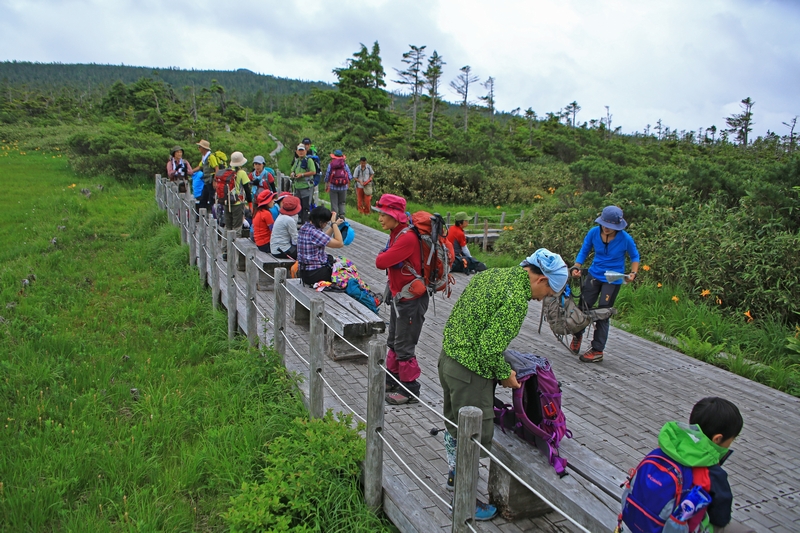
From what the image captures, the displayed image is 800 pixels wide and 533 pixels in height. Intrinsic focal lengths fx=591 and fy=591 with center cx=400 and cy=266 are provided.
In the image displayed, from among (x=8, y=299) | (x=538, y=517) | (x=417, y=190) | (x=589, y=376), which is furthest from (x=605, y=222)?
(x=417, y=190)

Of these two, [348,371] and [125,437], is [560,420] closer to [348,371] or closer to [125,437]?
[348,371]

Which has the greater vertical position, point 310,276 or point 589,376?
point 310,276

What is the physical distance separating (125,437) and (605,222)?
17.0ft

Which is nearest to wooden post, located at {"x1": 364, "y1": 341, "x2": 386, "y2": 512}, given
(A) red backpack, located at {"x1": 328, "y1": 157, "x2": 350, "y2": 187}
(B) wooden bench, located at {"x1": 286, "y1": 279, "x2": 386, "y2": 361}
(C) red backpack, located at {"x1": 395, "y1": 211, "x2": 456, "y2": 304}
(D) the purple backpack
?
(D) the purple backpack

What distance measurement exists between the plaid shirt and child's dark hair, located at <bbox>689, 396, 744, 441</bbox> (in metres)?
4.80

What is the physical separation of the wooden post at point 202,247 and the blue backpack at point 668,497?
8040 mm

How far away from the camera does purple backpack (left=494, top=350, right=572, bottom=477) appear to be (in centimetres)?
350

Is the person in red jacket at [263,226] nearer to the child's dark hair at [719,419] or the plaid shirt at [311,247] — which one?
the plaid shirt at [311,247]

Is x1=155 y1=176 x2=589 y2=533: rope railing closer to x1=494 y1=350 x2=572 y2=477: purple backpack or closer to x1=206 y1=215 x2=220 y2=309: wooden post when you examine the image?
x1=206 y1=215 x2=220 y2=309: wooden post

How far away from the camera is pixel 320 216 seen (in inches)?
264

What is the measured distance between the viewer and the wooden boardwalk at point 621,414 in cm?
402

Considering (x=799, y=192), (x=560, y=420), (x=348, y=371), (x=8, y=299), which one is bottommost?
(x=8, y=299)

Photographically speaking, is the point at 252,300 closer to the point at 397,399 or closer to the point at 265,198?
the point at 397,399

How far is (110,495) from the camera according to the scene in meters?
4.56
